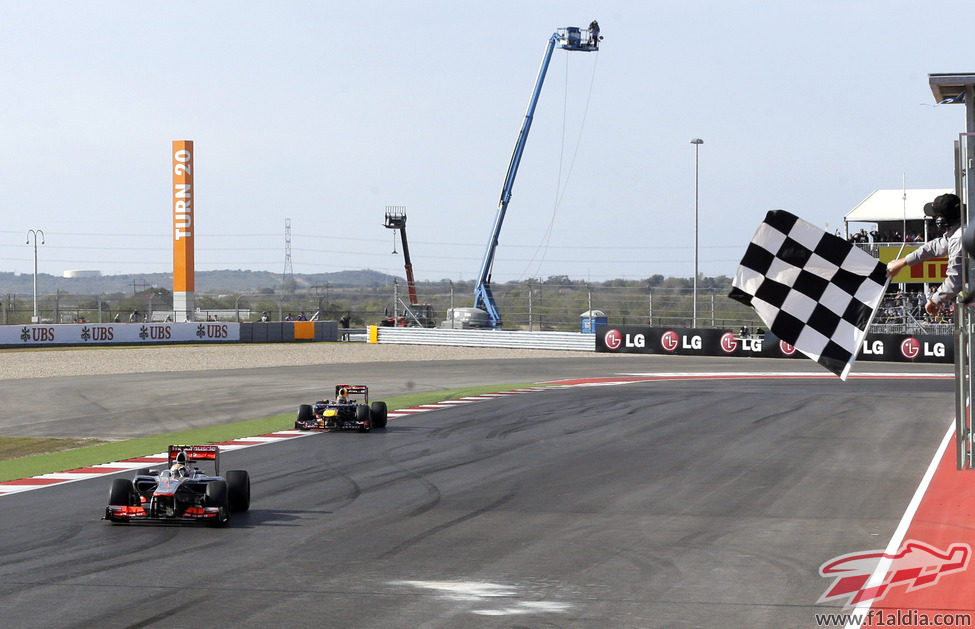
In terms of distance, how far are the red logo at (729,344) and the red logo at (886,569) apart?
97.3ft

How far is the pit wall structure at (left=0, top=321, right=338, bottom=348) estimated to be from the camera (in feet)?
136

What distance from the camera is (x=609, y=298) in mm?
46500

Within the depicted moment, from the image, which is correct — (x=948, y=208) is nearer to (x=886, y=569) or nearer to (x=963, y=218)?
(x=963, y=218)

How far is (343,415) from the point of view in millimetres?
16297

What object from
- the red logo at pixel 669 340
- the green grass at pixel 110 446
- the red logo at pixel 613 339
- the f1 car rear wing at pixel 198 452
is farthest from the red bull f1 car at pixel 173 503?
the red logo at pixel 613 339

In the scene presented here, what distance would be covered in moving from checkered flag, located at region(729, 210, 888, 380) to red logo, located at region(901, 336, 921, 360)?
1198 inches

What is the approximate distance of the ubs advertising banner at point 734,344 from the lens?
34719 mm

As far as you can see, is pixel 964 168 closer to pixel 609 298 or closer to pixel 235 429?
pixel 235 429

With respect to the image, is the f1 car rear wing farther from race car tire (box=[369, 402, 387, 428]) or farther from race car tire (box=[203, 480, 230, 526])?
race car tire (box=[369, 402, 387, 428])

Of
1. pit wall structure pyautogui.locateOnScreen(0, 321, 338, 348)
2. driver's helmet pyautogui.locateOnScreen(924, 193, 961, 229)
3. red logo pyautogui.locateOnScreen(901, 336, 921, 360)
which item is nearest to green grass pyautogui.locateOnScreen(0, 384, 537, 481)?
driver's helmet pyautogui.locateOnScreen(924, 193, 961, 229)

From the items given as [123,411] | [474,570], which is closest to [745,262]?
[474,570]

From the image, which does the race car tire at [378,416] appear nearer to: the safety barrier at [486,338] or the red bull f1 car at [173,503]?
the red bull f1 car at [173,503]

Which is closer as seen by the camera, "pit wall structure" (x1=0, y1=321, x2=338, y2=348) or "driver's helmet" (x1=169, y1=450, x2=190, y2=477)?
"driver's helmet" (x1=169, y1=450, x2=190, y2=477)

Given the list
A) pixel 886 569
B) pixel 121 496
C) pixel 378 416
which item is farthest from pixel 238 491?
pixel 378 416
